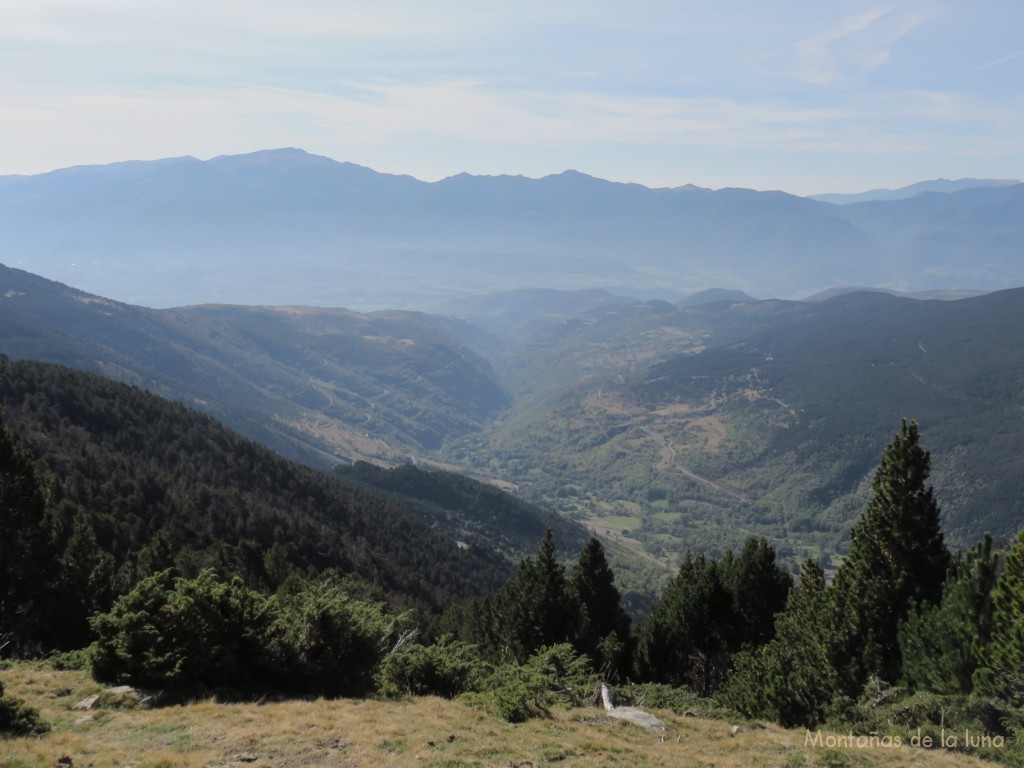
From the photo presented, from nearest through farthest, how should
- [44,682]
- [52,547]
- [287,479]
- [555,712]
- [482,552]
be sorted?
1. [44,682]
2. [555,712]
3. [52,547]
4. [287,479]
5. [482,552]

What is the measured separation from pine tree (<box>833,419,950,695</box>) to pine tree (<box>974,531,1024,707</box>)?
14.2ft

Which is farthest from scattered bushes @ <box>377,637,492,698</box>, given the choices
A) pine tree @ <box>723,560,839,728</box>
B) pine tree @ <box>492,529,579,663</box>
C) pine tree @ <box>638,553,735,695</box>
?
pine tree @ <box>638,553,735,695</box>

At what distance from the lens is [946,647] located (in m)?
21.0

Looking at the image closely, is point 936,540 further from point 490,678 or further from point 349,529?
point 349,529

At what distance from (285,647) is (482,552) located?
97786mm

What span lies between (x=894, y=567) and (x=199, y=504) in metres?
65.0

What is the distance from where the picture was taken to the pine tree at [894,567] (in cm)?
2433

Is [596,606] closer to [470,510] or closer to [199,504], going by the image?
[199,504]

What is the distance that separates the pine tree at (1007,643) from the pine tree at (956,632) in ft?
1.54

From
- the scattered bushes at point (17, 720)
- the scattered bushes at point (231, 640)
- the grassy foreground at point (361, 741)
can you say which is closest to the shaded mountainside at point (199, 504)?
the scattered bushes at point (231, 640)

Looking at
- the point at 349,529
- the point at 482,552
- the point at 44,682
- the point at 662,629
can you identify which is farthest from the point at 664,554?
the point at 44,682

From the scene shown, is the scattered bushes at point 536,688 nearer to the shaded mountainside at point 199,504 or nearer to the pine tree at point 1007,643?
the pine tree at point 1007,643

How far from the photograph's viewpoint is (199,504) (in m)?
70.4

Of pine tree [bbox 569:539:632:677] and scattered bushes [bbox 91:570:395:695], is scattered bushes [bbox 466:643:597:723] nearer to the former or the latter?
scattered bushes [bbox 91:570:395:695]
